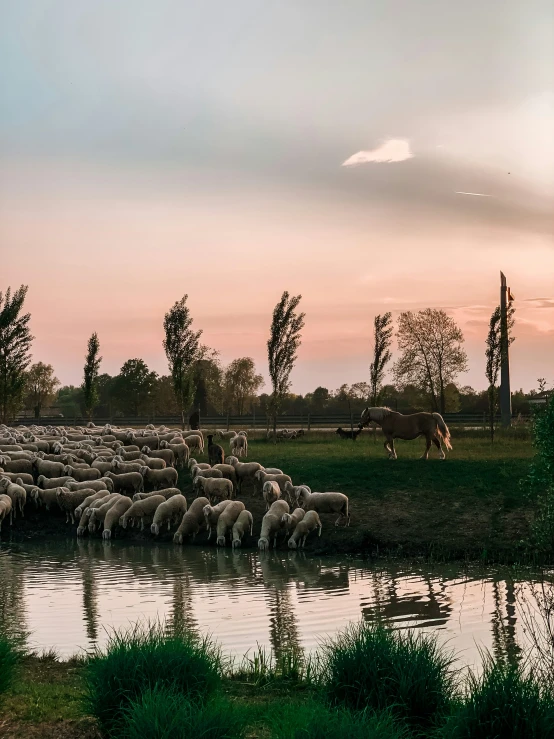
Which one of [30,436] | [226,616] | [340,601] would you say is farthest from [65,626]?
[30,436]

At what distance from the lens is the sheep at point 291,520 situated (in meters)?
19.5

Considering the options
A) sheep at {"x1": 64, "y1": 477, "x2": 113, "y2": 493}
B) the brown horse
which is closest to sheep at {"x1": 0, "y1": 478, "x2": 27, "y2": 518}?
sheep at {"x1": 64, "y1": 477, "x2": 113, "y2": 493}

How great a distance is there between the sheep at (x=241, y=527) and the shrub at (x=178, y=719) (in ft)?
41.9

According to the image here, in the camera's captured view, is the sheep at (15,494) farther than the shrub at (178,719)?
Yes

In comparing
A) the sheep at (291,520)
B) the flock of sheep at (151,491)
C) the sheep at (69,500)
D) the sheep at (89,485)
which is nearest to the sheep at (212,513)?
the flock of sheep at (151,491)

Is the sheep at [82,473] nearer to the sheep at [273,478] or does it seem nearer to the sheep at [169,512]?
the sheep at [169,512]

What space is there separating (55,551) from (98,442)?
11870mm

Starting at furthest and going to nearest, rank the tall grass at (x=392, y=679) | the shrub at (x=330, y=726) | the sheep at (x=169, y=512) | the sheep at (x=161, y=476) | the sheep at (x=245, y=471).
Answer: the sheep at (x=161, y=476) → the sheep at (x=245, y=471) → the sheep at (x=169, y=512) → the tall grass at (x=392, y=679) → the shrub at (x=330, y=726)

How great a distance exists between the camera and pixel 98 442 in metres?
31.7

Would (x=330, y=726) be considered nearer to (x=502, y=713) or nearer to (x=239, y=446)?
(x=502, y=713)

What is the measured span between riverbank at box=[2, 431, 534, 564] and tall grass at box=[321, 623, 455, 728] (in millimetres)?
9441

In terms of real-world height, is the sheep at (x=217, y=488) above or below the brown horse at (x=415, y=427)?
below

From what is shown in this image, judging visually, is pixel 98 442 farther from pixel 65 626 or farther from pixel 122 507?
pixel 65 626

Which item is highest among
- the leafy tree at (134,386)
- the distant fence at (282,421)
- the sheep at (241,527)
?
the leafy tree at (134,386)
